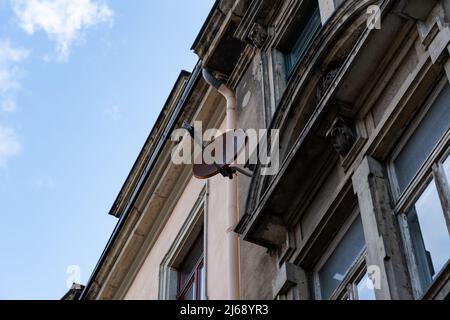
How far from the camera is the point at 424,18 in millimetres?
8062

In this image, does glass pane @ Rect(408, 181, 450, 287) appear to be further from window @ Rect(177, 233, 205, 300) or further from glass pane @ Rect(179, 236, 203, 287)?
glass pane @ Rect(179, 236, 203, 287)

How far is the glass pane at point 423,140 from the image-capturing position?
294 inches

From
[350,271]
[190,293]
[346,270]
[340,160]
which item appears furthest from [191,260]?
[350,271]

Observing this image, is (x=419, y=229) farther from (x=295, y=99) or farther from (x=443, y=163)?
(x=295, y=99)

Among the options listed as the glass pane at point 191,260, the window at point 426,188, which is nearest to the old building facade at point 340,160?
the window at point 426,188

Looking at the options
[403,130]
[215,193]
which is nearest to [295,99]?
[403,130]

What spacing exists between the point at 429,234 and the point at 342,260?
1.28 meters

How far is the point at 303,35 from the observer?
1143cm

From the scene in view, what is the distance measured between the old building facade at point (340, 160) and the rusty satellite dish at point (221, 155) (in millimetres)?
359

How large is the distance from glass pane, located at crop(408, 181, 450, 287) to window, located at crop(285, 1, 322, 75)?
4.08 metres

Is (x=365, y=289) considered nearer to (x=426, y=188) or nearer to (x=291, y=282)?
(x=426, y=188)

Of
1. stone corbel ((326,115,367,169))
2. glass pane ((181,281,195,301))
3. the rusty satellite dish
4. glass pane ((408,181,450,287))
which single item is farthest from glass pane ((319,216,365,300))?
glass pane ((181,281,195,301))

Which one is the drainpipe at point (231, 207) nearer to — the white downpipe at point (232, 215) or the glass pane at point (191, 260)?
the white downpipe at point (232, 215)

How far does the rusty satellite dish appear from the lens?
34.5 feet
